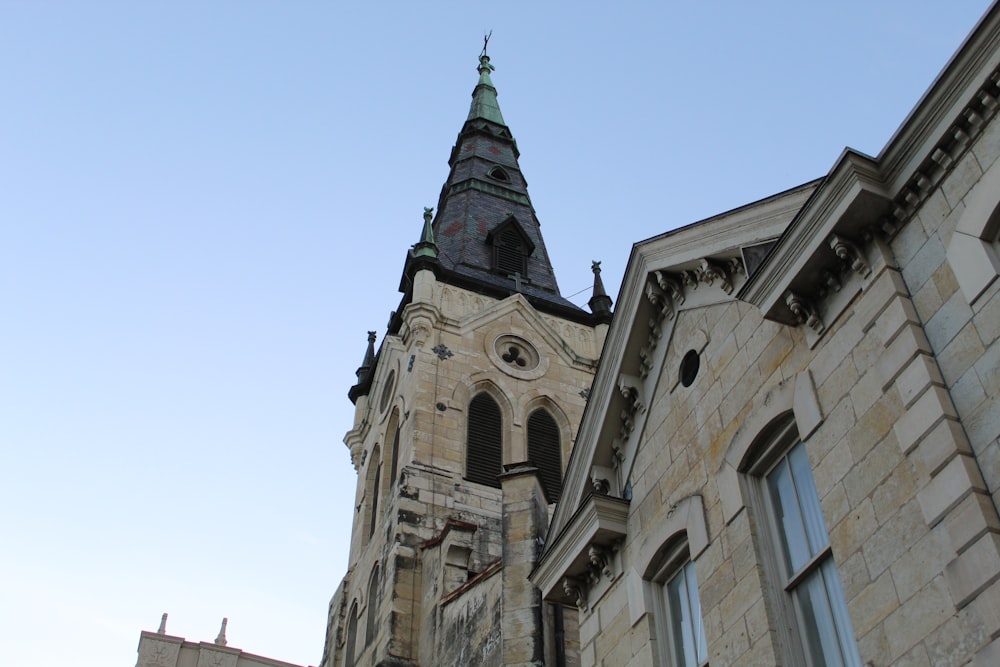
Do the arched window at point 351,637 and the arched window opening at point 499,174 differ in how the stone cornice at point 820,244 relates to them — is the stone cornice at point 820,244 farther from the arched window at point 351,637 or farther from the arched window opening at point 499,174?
the arched window opening at point 499,174

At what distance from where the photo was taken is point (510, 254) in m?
38.2

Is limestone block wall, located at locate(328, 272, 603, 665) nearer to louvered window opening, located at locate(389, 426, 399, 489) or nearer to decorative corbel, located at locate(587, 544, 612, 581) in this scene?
louvered window opening, located at locate(389, 426, 399, 489)

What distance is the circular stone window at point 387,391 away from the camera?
105ft

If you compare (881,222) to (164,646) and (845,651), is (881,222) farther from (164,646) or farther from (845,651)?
(164,646)

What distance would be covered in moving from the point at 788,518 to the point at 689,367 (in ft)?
7.50

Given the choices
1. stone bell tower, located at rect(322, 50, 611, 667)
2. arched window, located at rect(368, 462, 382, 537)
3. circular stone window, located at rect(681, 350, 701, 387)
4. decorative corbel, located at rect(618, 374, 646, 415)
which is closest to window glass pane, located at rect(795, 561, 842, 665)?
circular stone window, located at rect(681, 350, 701, 387)

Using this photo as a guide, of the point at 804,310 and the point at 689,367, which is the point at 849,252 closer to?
the point at 804,310

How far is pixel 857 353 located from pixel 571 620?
8850mm

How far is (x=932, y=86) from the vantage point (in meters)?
7.46

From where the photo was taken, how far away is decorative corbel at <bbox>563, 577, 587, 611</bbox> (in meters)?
11.0

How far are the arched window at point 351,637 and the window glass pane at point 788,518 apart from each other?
1935 centimetres

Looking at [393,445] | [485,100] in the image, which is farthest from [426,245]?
[485,100]

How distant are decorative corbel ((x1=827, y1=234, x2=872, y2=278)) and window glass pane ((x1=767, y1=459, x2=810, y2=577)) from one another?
5.24 feet

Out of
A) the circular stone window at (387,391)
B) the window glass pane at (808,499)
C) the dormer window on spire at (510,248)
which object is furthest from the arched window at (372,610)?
the window glass pane at (808,499)
